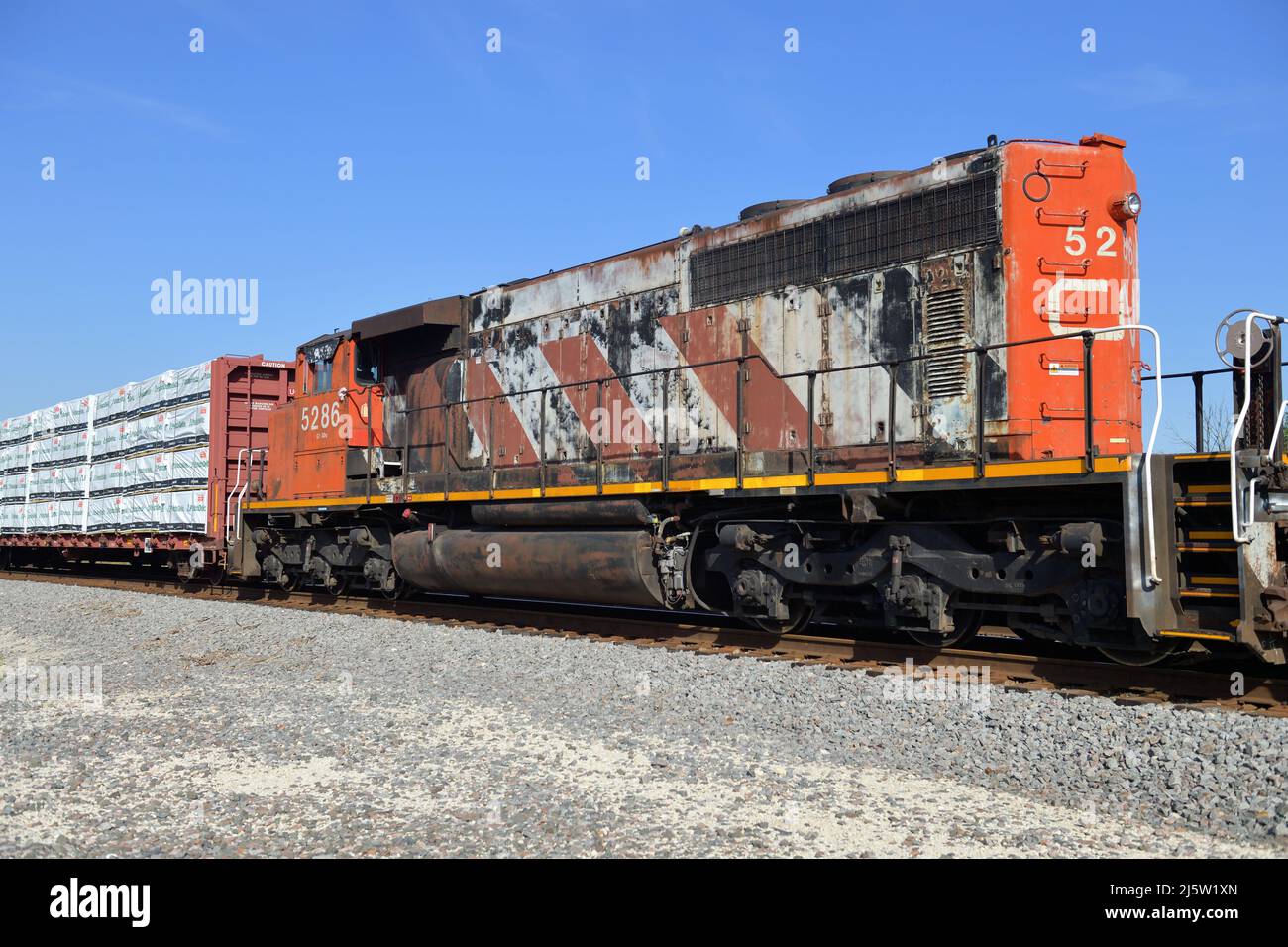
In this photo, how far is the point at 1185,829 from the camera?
4379 mm

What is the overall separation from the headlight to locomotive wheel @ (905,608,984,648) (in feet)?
11.2

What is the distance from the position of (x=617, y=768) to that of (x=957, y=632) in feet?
12.8

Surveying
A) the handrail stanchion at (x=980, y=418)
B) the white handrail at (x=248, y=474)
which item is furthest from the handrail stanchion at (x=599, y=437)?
the white handrail at (x=248, y=474)

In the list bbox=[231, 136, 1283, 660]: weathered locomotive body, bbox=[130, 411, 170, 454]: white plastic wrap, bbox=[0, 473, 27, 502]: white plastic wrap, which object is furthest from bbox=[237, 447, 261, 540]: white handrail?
bbox=[0, 473, 27, 502]: white plastic wrap

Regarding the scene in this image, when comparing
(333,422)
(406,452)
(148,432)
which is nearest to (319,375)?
(333,422)

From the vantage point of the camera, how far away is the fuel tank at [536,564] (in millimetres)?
10289

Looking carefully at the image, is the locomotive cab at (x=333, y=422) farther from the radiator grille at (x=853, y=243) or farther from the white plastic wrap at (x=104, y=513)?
the white plastic wrap at (x=104, y=513)

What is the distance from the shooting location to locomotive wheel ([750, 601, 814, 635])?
369 inches

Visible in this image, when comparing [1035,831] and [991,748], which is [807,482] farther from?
[1035,831]

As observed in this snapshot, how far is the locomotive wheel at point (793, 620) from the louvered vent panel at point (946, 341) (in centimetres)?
225

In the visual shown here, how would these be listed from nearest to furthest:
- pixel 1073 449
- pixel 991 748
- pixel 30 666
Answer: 1. pixel 991 748
2. pixel 1073 449
3. pixel 30 666

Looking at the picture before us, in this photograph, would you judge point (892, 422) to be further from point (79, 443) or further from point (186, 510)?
point (79, 443)
